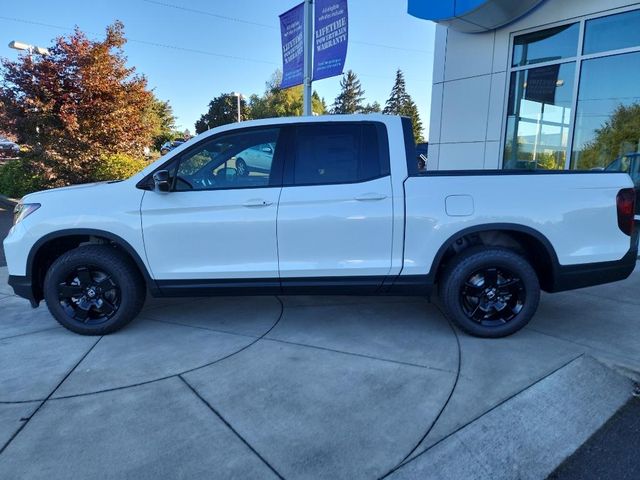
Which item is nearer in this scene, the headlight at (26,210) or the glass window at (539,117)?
the headlight at (26,210)

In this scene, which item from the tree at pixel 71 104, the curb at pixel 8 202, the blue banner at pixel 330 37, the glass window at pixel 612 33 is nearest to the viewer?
the glass window at pixel 612 33

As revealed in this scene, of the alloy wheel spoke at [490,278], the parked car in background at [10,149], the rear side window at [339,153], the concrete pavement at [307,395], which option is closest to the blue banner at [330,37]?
the rear side window at [339,153]

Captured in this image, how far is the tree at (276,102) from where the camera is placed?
2029 inches

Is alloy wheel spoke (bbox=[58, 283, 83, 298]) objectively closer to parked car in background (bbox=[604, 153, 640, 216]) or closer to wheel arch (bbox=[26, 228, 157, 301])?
wheel arch (bbox=[26, 228, 157, 301])

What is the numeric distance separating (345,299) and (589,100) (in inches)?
222

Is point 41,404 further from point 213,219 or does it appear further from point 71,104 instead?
point 71,104

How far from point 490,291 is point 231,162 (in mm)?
2400

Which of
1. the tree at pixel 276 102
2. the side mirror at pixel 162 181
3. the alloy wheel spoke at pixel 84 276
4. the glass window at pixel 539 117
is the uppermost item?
the tree at pixel 276 102

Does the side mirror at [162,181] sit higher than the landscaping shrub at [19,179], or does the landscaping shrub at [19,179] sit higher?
the side mirror at [162,181]

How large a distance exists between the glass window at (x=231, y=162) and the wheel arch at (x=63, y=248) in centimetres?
68

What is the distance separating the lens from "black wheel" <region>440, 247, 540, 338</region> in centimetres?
362

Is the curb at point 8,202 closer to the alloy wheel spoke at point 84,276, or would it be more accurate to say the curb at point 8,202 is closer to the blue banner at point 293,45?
the blue banner at point 293,45

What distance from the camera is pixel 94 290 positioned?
3.85 metres

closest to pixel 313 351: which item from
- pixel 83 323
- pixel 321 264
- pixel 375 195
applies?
pixel 321 264
